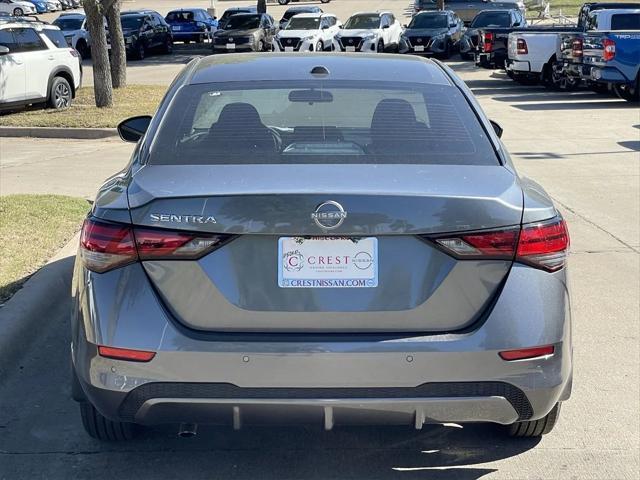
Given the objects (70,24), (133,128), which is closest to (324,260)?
(133,128)

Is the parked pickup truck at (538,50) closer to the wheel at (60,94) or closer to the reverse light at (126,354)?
the wheel at (60,94)

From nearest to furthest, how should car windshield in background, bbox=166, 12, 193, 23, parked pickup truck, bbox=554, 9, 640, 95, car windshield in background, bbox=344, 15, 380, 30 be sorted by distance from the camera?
parked pickup truck, bbox=554, 9, 640, 95
car windshield in background, bbox=344, 15, 380, 30
car windshield in background, bbox=166, 12, 193, 23

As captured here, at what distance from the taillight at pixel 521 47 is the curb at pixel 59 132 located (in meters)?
11.6

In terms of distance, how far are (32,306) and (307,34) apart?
2881cm

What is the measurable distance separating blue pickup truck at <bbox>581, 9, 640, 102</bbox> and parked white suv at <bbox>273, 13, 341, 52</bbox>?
45.7 ft

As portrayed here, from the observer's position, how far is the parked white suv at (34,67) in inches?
689

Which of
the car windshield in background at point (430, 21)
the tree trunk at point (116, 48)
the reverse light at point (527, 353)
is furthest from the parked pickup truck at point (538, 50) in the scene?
the reverse light at point (527, 353)

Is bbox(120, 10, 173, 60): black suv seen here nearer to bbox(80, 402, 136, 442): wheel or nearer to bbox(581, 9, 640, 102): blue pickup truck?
bbox(581, 9, 640, 102): blue pickup truck

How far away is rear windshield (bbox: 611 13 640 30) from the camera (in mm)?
20625

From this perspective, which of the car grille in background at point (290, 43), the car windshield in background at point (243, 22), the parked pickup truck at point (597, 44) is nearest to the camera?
the parked pickup truck at point (597, 44)

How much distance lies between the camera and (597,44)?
1980 centimetres

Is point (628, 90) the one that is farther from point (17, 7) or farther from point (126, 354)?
point (17, 7)

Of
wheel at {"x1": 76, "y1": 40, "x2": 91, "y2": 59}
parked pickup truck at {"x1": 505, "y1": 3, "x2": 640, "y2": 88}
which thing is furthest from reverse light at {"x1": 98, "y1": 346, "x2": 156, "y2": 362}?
wheel at {"x1": 76, "y1": 40, "x2": 91, "y2": 59}

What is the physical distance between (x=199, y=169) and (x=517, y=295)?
1330 mm
